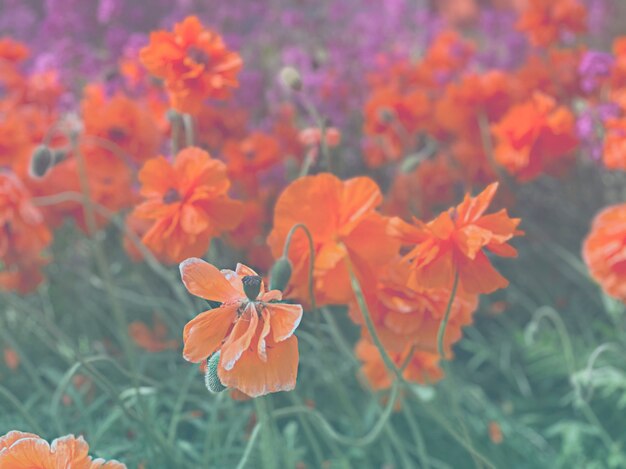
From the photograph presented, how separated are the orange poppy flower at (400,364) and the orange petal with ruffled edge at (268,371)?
55 cm

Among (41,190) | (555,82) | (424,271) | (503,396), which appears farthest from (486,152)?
(424,271)

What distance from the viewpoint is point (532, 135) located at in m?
2.01

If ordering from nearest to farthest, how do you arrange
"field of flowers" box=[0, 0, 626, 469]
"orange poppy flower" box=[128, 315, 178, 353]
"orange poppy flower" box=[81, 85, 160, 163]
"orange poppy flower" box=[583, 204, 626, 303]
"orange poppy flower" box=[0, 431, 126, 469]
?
"orange poppy flower" box=[0, 431, 126, 469] → "field of flowers" box=[0, 0, 626, 469] → "orange poppy flower" box=[583, 204, 626, 303] → "orange poppy flower" box=[81, 85, 160, 163] → "orange poppy flower" box=[128, 315, 178, 353]

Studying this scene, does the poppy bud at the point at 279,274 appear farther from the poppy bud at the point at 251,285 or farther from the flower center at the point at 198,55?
the flower center at the point at 198,55

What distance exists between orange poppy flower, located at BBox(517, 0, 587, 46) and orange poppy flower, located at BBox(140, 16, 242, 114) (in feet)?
4.61

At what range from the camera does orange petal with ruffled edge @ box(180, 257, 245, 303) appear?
89 cm

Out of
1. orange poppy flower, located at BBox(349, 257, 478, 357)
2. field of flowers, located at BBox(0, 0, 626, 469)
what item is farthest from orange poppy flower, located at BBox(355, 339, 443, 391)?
orange poppy flower, located at BBox(349, 257, 478, 357)

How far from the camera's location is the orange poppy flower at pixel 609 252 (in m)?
1.42

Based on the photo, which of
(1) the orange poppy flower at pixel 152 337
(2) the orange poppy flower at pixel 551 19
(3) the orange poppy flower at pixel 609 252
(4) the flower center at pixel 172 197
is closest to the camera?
(4) the flower center at pixel 172 197

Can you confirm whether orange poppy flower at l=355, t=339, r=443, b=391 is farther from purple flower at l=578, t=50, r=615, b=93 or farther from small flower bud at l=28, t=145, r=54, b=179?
purple flower at l=578, t=50, r=615, b=93

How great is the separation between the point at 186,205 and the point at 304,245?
7.5 inches

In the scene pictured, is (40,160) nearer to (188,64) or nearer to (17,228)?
(17,228)

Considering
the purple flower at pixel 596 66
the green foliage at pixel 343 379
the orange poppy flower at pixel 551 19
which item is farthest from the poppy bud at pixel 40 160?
the orange poppy flower at pixel 551 19

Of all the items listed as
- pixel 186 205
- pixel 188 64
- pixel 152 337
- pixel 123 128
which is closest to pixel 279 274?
pixel 186 205
